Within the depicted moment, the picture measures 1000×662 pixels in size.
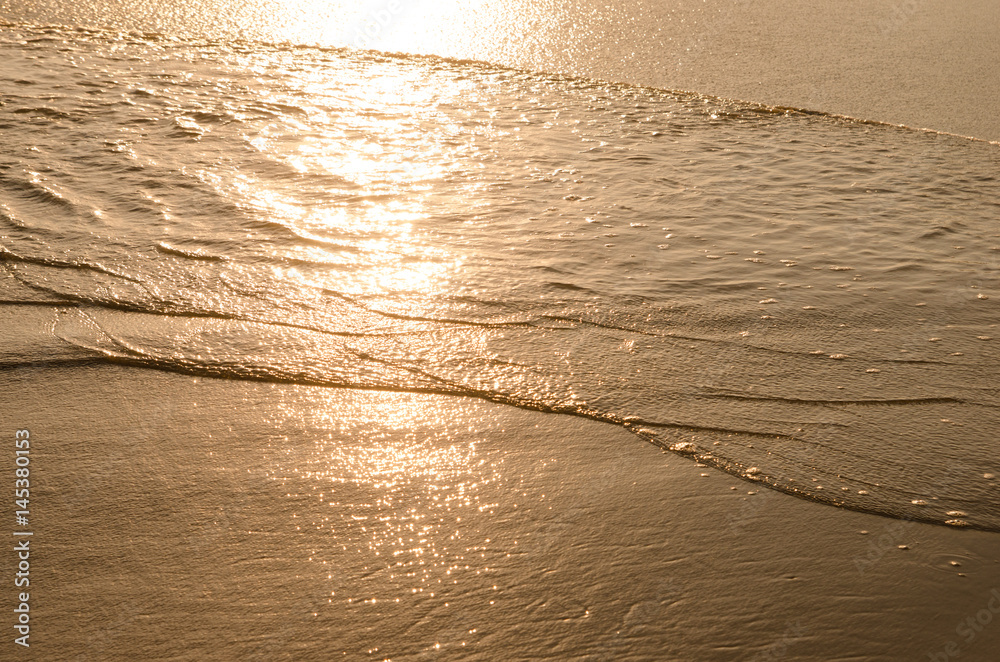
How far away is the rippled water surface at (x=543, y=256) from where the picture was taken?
2438 millimetres

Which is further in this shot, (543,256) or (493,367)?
(543,256)

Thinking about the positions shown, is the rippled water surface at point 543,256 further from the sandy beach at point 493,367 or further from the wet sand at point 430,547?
the wet sand at point 430,547

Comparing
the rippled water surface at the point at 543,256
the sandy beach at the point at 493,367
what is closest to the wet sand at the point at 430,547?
the sandy beach at the point at 493,367

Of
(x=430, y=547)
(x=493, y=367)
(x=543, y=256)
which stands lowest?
(x=430, y=547)

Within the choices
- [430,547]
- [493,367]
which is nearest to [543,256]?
[493,367]

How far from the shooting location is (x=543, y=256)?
3.23 metres

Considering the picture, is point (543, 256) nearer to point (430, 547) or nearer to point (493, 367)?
point (493, 367)

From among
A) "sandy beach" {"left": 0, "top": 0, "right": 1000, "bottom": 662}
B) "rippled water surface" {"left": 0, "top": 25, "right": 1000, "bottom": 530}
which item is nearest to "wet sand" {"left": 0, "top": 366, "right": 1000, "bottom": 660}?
"sandy beach" {"left": 0, "top": 0, "right": 1000, "bottom": 662}

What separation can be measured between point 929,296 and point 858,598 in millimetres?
1732

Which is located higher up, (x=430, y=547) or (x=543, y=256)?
(x=543, y=256)

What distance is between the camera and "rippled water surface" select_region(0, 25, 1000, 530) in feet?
8.00

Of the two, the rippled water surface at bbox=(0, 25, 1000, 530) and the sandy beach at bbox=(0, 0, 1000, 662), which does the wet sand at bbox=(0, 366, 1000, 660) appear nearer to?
the sandy beach at bbox=(0, 0, 1000, 662)

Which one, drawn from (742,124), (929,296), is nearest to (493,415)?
(929,296)

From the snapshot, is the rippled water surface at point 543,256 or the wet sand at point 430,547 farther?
the rippled water surface at point 543,256
